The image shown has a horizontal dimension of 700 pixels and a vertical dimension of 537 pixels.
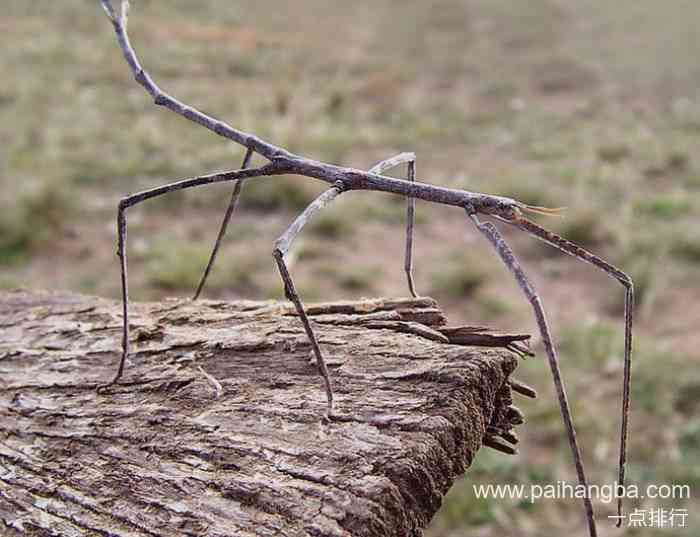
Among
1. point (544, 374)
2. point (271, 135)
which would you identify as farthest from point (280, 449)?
point (271, 135)

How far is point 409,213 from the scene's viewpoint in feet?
10.8

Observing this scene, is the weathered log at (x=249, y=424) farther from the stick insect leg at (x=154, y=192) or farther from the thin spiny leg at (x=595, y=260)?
the thin spiny leg at (x=595, y=260)

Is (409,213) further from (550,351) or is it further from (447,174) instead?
(447,174)

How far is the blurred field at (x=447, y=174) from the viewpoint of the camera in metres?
5.57

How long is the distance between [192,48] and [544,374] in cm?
1602

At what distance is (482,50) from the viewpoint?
18.8 meters

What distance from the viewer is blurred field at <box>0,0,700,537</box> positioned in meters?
5.57

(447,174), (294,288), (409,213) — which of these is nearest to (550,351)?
(294,288)

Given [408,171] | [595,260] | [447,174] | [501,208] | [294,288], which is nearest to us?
[595,260]

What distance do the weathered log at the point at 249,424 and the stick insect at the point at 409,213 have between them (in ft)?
0.46

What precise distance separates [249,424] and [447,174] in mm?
9177

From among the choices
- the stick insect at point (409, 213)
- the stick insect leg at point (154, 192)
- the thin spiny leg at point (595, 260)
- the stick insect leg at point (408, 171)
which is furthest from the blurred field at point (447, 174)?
the stick insect leg at point (154, 192)

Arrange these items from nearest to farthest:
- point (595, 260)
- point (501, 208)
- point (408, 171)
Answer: point (595, 260)
point (501, 208)
point (408, 171)

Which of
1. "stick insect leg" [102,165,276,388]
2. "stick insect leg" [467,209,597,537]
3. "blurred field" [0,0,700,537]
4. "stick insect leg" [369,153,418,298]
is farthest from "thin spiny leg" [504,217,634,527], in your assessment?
"blurred field" [0,0,700,537]
